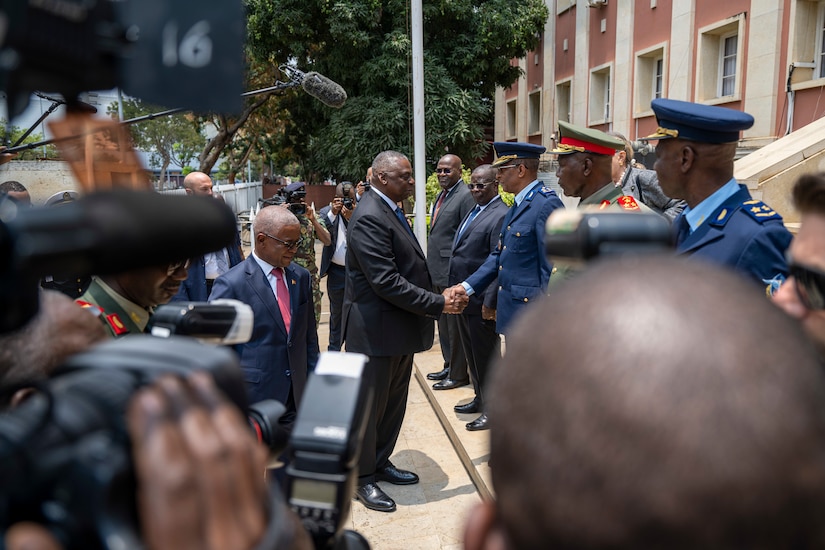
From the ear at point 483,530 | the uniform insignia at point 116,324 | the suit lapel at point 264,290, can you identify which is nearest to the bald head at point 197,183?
the suit lapel at point 264,290

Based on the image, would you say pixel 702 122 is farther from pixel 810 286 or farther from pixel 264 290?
pixel 264 290

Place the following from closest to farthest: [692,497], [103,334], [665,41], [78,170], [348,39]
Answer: [692,497] → [78,170] → [103,334] → [665,41] → [348,39]

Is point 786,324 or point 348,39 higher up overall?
point 348,39

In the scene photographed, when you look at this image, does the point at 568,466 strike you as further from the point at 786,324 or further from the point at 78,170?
the point at 78,170

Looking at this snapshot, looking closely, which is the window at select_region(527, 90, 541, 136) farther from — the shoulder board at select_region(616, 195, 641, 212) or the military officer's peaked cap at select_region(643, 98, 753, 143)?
the military officer's peaked cap at select_region(643, 98, 753, 143)

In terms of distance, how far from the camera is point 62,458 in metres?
0.62

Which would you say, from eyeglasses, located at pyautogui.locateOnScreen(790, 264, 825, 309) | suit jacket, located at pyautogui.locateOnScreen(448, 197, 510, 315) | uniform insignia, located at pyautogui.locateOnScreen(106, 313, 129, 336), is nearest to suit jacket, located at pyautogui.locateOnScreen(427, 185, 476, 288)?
suit jacket, located at pyautogui.locateOnScreen(448, 197, 510, 315)

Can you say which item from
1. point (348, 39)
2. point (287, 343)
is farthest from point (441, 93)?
point (287, 343)

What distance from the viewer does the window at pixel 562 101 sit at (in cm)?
1906

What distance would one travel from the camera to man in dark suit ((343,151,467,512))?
154 inches

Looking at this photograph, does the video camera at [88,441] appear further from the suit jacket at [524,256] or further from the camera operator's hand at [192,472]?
the suit jacket at [524,256]

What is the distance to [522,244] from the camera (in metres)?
4.26

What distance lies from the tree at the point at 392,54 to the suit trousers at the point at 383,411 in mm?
11625

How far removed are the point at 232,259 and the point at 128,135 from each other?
4206 millimetres
